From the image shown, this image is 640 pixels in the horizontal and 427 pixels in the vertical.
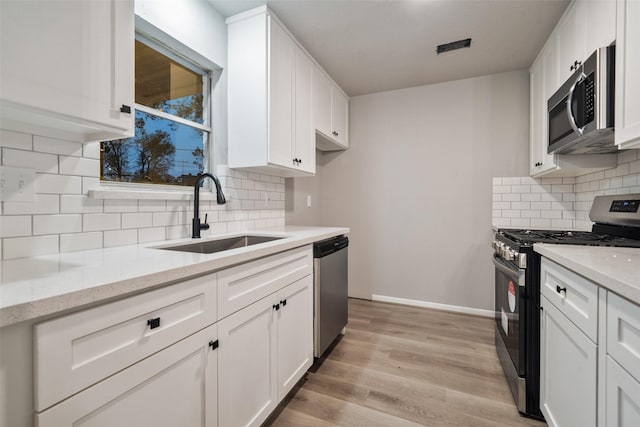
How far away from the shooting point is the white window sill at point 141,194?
126cm

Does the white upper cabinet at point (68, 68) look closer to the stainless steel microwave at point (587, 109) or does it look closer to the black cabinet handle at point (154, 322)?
the black cabinet handle at point (154, 322)

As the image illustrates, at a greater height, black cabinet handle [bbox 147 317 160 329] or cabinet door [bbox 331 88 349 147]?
cabinet door [bbox 331 88 349 147]

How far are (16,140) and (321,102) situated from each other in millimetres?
2164

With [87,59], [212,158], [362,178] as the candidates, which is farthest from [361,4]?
[362,178]

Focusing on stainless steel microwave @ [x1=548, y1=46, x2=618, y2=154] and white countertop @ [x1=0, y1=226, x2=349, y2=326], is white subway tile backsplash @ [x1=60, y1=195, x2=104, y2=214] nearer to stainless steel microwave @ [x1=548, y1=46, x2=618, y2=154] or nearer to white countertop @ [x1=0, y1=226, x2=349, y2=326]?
white countertop @ [x1=0, y1=226, x2=349, y2=326]

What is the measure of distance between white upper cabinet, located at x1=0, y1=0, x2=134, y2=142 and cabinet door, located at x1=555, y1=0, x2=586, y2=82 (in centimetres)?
231

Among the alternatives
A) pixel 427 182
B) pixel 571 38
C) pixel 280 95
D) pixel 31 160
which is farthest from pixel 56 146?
pixel 427 182

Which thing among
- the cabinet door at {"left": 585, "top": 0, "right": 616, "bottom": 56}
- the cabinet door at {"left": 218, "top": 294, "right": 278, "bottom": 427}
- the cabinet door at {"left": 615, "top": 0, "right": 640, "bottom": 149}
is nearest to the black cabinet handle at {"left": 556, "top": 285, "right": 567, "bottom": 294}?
the cabinet door at {"left": 615, "top": 0, "right": 640, "bottom": 149}

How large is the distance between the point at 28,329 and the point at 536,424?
2.12m

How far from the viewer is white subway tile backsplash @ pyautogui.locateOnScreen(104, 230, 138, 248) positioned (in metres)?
1.30

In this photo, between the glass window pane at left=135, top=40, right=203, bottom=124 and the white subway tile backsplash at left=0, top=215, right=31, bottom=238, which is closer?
the white subway tile backsplash at left=0, top=215, right=31, bottom=238

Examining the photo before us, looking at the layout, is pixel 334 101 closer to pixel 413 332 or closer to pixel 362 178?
pixel 362 178

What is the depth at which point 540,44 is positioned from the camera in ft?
7.43

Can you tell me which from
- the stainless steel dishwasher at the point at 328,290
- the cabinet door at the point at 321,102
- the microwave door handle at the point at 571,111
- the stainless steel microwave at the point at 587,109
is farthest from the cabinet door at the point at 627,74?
the cabinet door at the point at 321,102
